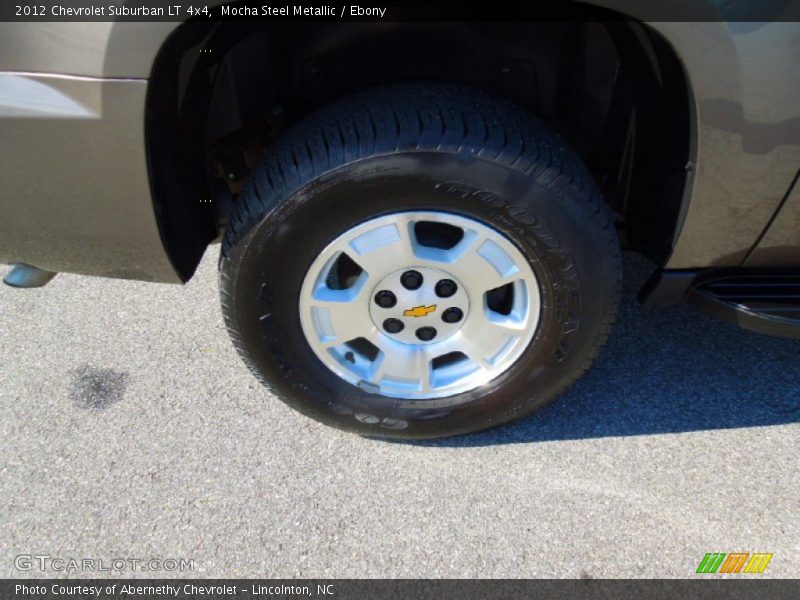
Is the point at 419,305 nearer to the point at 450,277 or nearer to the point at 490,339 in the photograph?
the point at 450,277

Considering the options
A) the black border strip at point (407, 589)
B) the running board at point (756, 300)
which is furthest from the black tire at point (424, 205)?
the black border strip at point (407, 589)

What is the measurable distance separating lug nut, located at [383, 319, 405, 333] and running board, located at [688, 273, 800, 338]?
2.69 feet

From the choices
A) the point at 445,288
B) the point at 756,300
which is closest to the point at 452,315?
the point at 445,288

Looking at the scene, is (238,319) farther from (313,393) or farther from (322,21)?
(322,21)

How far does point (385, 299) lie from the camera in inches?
77.0

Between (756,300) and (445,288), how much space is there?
0.86 m

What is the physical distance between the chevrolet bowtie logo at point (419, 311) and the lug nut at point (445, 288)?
0.04m

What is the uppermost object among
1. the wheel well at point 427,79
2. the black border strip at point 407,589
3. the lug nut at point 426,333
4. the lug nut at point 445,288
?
the wheel well at point 427,79

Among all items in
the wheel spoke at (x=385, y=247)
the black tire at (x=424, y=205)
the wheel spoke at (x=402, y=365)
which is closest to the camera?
the black tire at (x=424, y=205)

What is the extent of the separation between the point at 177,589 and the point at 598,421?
4.45 feet

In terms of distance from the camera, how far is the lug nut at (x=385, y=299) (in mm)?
1947

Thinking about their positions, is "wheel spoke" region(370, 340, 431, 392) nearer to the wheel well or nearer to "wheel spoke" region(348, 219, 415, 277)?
"wheel spoke" region(348, 219, 415, 277)

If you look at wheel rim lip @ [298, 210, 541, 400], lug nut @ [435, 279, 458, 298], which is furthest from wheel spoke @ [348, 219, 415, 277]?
lug nut @ [435, 279, 458, 298]

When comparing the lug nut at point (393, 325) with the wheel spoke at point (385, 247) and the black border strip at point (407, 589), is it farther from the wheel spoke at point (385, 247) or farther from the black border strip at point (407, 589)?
the black border strip at point (407, 589)
